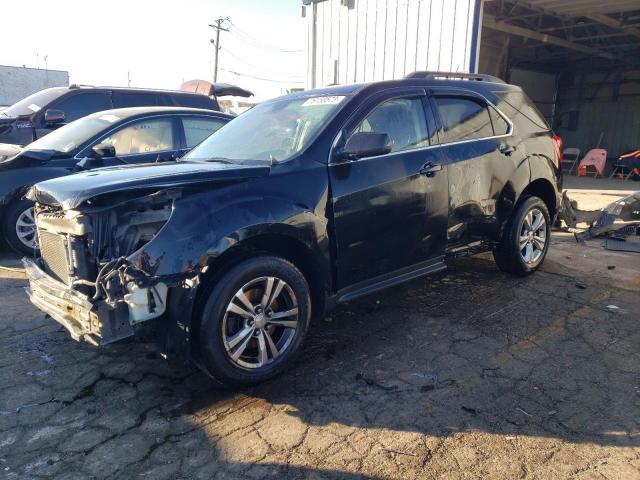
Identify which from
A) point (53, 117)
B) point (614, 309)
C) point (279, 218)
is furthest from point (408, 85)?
point (53, 117)

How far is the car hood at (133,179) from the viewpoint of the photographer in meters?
2.76

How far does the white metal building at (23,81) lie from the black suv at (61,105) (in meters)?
46.5

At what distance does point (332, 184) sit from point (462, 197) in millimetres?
1424

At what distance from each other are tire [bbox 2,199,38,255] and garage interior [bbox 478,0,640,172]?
40.1 ft

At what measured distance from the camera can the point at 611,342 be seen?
3713mm

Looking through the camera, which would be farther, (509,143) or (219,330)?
(509,143)

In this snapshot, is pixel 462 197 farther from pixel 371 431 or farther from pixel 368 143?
pixel 371 431

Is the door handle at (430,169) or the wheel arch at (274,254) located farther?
the door handle at (430,169)

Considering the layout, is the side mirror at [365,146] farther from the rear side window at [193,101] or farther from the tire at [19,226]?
the rear side window at [193,101]

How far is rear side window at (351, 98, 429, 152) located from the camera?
12.4 ft

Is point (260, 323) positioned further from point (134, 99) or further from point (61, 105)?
point (134, 99)

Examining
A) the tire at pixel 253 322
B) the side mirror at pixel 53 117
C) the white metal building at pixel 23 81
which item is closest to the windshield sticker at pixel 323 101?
the tire at pixel 253 322

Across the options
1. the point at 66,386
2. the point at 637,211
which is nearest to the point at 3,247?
the point at 66,386

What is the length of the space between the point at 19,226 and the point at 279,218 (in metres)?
4.19
